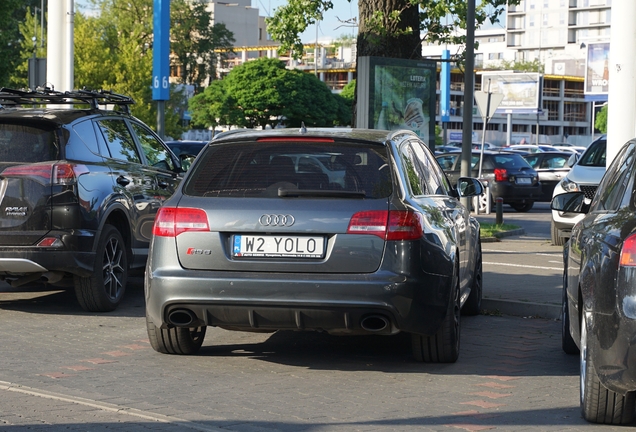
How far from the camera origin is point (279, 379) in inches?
279

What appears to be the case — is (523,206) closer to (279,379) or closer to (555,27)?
(279,379)

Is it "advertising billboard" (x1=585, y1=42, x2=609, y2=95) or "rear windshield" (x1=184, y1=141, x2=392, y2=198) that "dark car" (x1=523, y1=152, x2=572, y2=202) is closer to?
"rear windshield" (x1=184, y1=141, x2=392, y2=198)

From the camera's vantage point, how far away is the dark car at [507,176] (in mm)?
29062

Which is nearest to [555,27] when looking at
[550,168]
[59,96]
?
[550,168]

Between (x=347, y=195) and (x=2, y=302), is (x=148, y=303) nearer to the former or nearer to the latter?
(x=347, y=195)

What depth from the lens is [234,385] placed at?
6.84 metres

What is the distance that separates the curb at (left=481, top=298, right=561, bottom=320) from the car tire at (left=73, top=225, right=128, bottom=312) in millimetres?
3328

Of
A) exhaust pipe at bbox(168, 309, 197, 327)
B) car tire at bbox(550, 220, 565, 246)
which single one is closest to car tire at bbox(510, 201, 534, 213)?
car tire at bbox(550, 220, 565, 246)

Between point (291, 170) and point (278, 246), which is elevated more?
point (291, 170)

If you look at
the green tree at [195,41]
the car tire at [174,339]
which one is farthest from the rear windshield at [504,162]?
the green tree at [195,41]

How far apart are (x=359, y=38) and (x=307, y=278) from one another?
1155 cm

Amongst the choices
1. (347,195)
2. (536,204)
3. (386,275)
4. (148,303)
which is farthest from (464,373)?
(536,204)

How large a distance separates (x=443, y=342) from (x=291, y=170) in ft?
4.97

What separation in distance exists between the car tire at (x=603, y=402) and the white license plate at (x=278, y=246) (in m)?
1.81
